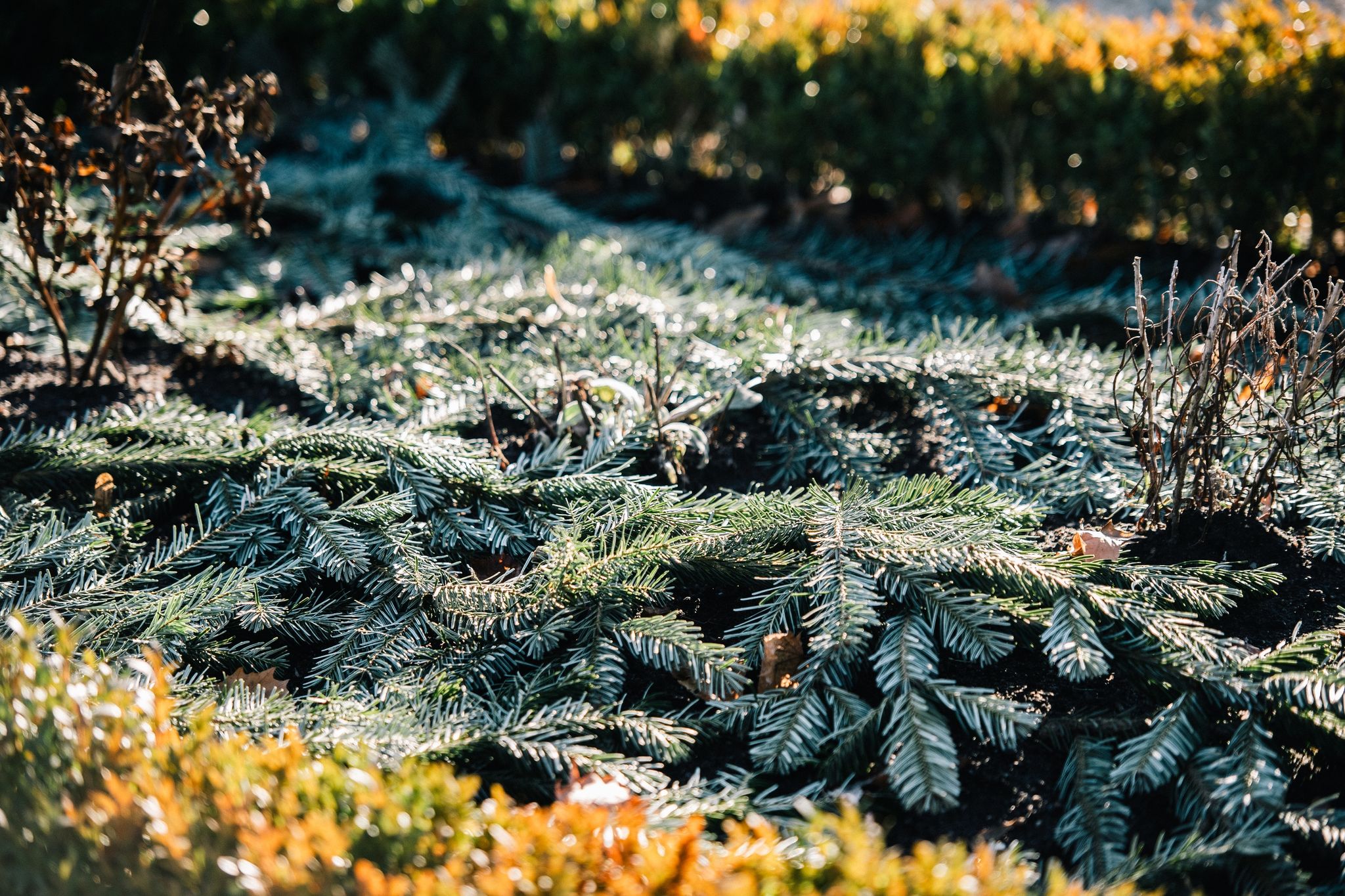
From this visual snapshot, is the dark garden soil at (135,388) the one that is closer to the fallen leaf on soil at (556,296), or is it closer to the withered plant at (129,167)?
the withered plant at (129,167)

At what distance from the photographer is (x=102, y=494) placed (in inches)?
86.2

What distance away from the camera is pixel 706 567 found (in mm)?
1909

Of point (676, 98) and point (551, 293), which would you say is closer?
point (551, 293)

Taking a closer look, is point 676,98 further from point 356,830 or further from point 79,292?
point 356,830

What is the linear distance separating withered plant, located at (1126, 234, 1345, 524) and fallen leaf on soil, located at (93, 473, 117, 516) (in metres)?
2.10

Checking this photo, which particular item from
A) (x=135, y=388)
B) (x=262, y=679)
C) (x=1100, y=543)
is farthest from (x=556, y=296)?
(x=1100, y=543)

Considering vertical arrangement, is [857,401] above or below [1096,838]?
above

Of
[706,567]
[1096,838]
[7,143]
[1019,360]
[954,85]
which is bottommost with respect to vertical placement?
[1096,838]

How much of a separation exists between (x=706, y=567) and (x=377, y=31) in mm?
4320

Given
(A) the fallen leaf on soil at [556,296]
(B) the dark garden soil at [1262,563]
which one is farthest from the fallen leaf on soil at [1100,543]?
(A) the fallen leaf on soil at [556,296]

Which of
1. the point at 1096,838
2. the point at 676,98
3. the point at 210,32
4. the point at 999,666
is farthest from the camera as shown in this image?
the point at 210,32

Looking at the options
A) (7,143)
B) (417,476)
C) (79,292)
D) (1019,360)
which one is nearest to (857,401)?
(1019,360)

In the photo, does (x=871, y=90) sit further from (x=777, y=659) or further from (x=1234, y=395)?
(x=777, y=659)

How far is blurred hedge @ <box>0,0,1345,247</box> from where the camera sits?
3.50 metres
